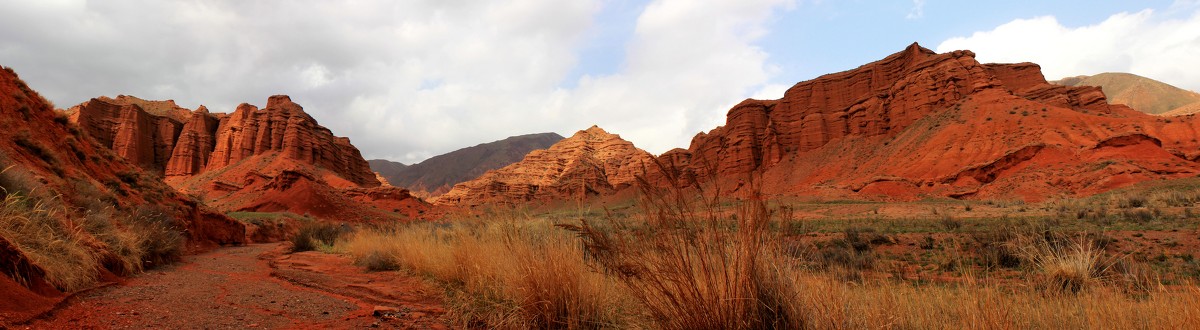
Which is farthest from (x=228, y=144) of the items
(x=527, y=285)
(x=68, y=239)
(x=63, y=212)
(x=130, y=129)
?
(x=527, y=285)

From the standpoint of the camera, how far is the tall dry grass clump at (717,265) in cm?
221

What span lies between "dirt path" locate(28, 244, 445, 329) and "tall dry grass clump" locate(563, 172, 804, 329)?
7.19 ft

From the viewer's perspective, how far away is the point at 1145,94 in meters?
111

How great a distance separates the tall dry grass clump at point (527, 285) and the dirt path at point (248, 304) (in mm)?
340

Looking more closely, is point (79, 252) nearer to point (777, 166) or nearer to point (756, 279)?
point (756, 279)

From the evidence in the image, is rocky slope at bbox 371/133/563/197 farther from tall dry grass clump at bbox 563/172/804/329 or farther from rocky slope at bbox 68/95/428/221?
tall dry grass clump at bbox 563/172/804/329

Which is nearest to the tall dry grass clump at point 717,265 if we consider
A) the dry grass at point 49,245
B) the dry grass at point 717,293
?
the dry grass at point 717,293

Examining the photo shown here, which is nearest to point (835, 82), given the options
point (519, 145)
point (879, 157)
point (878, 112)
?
point (878, 112)

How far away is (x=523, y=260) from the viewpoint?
3562mm

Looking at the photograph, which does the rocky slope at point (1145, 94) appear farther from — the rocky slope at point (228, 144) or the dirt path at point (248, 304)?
the rocky slope at point (228, 144)

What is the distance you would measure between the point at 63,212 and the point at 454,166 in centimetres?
15939

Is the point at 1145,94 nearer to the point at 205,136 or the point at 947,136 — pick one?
the point at 947,136

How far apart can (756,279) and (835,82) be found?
72767 millimetres

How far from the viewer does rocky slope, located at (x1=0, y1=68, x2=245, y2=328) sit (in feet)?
11.8
